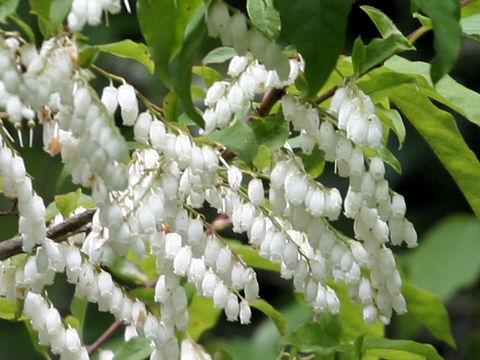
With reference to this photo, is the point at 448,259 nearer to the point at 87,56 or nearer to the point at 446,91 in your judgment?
the point at 446,91

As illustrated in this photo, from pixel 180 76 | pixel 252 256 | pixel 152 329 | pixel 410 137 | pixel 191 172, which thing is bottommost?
pixel 410 137

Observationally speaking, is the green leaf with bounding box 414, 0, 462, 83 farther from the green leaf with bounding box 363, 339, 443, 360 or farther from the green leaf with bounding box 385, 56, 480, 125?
the green leaf with bounding box 363, 339, 443, 360

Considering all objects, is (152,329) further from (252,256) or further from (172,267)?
(252,256)

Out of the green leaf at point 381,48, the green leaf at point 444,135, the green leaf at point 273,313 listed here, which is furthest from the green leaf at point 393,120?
the green leaf at point 273,313

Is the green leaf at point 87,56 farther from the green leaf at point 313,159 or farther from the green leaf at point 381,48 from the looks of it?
the green leaf at point 313,159

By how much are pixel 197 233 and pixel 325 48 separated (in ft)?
1.56

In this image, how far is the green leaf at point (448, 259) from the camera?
388cm

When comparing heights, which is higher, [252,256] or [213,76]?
[213,76]

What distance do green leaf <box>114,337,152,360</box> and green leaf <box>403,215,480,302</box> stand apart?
2031 millimetres

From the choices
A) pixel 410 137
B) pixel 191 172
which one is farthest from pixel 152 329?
pixel 410 137

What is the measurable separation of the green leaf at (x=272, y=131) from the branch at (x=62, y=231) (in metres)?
0.31

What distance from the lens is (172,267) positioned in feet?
5.59

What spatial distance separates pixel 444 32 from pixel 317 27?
0.14 m

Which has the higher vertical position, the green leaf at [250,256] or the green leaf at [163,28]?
the green leaf at [163,28]
